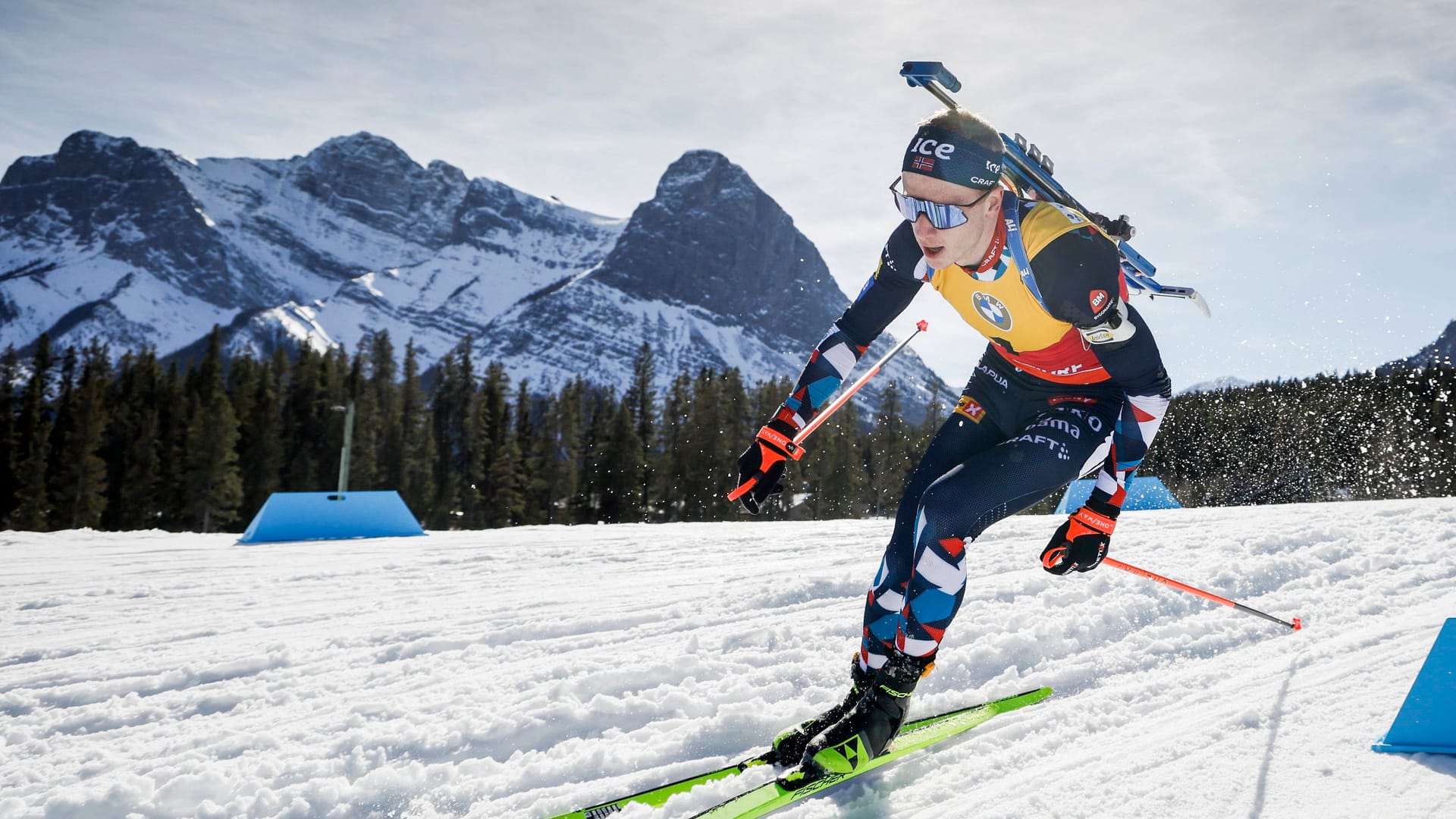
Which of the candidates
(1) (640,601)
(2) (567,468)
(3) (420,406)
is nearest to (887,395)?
(2) (567,468)

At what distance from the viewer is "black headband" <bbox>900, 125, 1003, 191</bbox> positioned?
3039 millimetres

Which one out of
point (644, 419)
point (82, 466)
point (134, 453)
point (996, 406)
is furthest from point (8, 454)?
point (996, 406)

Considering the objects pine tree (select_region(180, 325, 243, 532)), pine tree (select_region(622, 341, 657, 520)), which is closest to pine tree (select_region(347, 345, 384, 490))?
pine tree (select_region(180, 325, 243, 532))

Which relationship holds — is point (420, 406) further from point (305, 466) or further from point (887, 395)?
point (887, 395)

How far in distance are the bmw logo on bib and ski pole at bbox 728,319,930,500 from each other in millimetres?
811

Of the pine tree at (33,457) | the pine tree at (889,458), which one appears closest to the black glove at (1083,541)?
the pine tree at (33,457)

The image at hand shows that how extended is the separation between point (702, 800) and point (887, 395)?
57.2m

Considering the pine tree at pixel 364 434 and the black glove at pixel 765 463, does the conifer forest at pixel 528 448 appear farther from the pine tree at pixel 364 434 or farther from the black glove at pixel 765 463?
the black glove at pixel 765 463

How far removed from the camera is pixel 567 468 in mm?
58156

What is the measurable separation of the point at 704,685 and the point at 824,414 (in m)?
1.28

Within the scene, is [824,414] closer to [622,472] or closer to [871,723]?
[871,723]

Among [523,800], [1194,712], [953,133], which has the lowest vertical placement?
[523,800]

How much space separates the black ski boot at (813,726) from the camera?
2.99m

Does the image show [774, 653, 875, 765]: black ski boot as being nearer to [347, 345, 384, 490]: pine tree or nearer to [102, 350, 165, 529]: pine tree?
[347, 345, 384, 490]: pine tree
